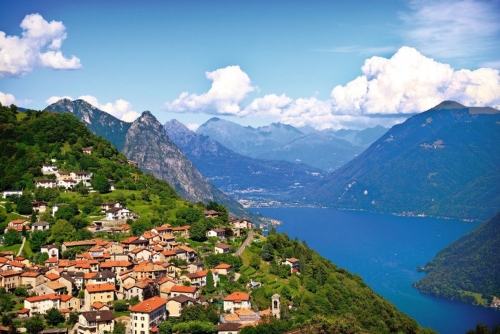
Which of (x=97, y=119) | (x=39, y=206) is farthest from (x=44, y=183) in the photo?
(x=97, y=119)

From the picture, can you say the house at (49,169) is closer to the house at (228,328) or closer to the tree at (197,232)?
the tree at (197,232)

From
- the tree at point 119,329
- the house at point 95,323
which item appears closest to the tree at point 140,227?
the house at point 95,323

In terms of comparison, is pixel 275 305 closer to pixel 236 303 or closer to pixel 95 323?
pixel 236 303

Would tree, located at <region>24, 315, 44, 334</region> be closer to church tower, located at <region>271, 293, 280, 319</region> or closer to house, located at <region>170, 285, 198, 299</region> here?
house, located at <region>170, 285, 198, 299</region>

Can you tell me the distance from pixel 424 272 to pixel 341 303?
87.0 metres

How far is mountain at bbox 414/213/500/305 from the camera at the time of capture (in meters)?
115

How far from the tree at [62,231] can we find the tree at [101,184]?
43.3 ft

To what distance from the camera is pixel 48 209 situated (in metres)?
59.3

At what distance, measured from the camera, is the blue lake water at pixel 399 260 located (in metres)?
97.7

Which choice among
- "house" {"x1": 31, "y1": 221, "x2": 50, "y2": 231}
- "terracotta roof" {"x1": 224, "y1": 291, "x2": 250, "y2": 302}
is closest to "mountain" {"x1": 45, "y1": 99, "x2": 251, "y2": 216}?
"house" {"x1": 31, "y1": 221, "x2": 50, "y2": 231}

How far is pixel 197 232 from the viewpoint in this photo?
5622cm

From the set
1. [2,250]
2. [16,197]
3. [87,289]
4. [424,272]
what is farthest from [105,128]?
[87,289]

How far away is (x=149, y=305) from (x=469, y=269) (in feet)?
357

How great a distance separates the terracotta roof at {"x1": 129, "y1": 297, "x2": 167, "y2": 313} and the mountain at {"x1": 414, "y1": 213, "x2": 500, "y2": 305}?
291 feet
